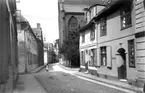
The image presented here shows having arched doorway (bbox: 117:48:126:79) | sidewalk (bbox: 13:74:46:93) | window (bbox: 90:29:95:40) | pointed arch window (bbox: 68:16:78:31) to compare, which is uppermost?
pointed arch window (bbox: 68:16:78:31)

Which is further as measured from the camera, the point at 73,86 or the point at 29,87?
the point at 29,87

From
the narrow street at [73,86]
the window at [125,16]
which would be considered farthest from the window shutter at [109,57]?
the window at [125,16]

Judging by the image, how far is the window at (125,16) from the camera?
13485 millimetres

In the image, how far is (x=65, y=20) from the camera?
49.2 m

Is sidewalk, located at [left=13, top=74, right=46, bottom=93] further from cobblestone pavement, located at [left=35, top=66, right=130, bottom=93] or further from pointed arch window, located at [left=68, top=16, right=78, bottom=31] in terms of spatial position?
pointed arch window, located at [left=68, top=16, right=78, bottom=31]

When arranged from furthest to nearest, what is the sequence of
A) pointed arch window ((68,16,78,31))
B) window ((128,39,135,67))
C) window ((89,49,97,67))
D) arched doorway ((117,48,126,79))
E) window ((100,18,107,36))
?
pointed arch window ((68,16,78,31)) < window ((89,49,97,67)) < window ((100,18,107,36)) < arched doorway ((117,48,126,79)) < window ((128,39,135,67))

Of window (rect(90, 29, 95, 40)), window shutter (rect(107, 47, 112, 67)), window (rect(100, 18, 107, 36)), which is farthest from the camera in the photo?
window (rect(90, 29, 95, 40))

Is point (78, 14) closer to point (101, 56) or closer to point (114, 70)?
point (101, 56)

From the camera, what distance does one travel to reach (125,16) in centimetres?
1399

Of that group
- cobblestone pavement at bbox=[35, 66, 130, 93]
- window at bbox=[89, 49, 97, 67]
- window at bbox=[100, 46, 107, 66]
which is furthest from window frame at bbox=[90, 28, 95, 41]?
cobblestone pavement at bbox=[35, 66, 130, 93]

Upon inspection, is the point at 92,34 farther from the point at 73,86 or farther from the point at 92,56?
the point at 73,86

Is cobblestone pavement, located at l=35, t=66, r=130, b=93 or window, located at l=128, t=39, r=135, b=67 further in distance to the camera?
window, located at l=128, t=39, r=135, b=67

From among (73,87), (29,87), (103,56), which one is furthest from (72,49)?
(73,87)

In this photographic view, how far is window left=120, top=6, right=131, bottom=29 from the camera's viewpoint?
531 inches
